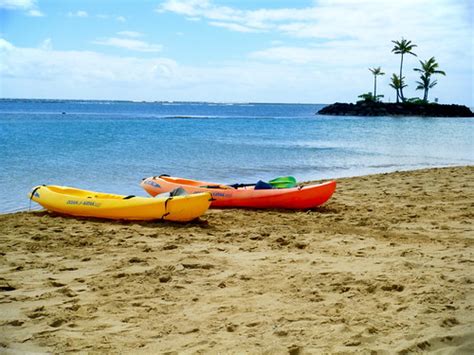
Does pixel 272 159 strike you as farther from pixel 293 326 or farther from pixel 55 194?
pixel 293 326

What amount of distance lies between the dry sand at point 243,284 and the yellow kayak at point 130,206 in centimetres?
19

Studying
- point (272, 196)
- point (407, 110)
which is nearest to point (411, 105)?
point (407, 110)

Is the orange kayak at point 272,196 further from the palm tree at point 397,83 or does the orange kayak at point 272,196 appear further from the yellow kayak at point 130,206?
the palm tree at point 397,83

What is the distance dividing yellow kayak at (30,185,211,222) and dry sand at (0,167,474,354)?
7.3 inches

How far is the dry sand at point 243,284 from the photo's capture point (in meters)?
3.28

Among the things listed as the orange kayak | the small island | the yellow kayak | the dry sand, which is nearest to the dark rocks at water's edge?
the small island

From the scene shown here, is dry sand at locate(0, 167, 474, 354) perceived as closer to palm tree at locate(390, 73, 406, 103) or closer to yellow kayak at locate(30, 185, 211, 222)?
yellow kayak at locate(30, 185, 211, 222)

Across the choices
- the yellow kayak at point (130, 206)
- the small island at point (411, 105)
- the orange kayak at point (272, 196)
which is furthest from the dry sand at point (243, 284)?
the small island at point (411, 105)

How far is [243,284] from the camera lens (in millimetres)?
4383

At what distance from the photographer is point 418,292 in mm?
3910

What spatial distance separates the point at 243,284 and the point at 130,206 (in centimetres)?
314

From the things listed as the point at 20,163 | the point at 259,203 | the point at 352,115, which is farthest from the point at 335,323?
the point at 352,115

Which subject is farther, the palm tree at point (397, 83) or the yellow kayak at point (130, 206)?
the palm tree at point (397, 83)

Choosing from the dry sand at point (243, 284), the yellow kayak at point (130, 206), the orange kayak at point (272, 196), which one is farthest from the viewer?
the orange kayak at point (272, 196)
